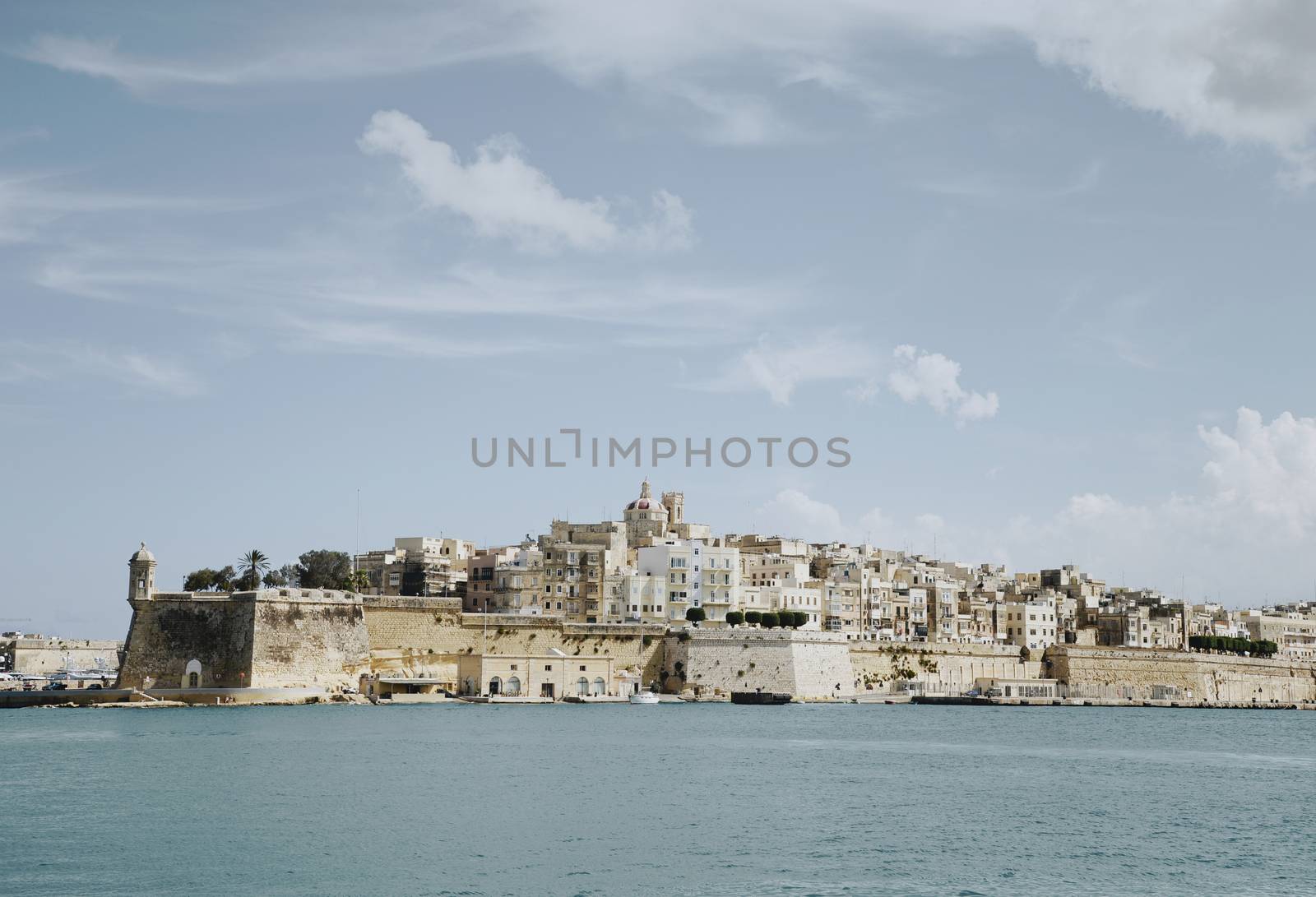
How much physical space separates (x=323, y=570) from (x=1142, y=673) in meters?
46.4

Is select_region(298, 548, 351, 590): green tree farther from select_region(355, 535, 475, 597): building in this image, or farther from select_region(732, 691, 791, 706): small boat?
select_region(732, 691, 791, 706): small boat

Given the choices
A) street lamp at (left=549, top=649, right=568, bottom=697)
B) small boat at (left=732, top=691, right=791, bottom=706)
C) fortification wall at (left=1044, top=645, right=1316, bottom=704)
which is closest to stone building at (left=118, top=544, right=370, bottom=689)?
street lamp at (left=549, top=649, right=568, bottom=697)

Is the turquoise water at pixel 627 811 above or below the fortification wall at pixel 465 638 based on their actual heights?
below

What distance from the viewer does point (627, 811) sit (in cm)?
2912

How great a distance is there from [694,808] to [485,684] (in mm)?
35384

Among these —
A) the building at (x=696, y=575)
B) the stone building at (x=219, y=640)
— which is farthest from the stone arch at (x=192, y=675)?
the building at (x=696, y=575)

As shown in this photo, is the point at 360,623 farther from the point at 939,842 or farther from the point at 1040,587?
the point at 1040,587

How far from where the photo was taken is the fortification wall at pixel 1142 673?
8381 cm

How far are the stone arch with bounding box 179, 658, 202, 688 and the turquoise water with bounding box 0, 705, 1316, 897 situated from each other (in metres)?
7.28

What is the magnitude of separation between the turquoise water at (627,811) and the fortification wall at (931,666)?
972 inches

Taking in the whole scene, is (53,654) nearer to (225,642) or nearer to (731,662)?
(225,642)

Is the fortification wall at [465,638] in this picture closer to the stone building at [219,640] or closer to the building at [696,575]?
the stone building at [219,640]

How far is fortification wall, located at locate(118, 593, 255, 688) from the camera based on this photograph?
191 ft

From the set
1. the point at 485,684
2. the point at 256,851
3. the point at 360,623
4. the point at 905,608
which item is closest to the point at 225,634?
the point at 360,623
